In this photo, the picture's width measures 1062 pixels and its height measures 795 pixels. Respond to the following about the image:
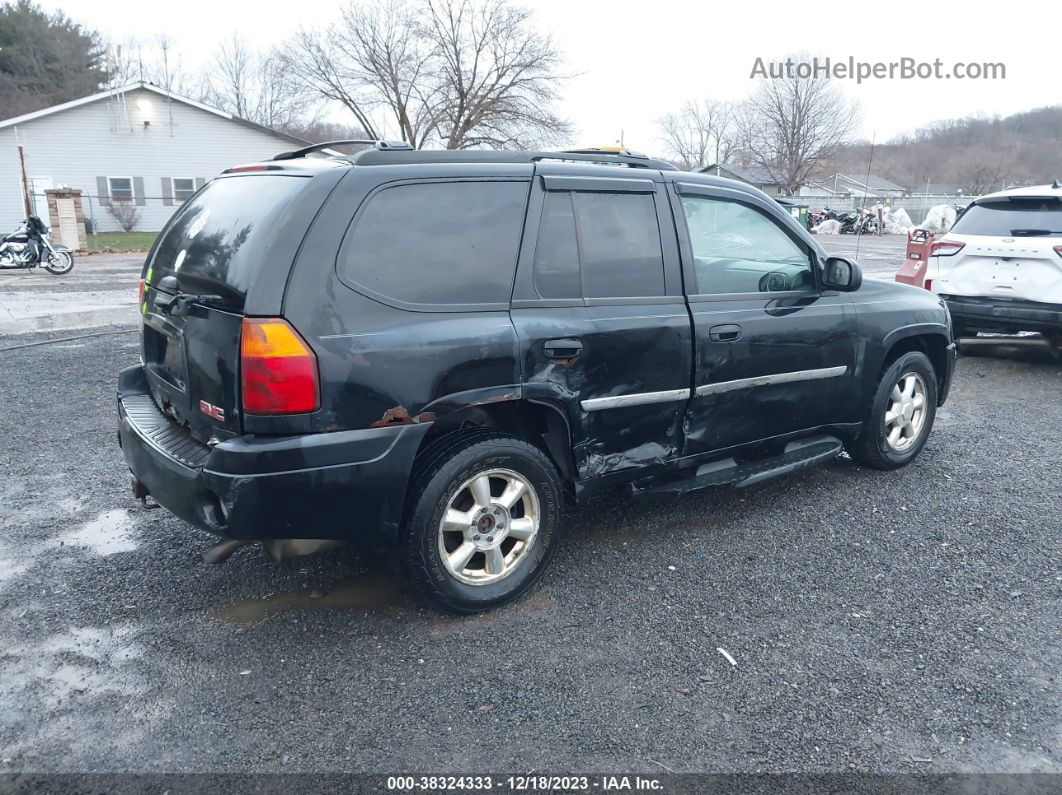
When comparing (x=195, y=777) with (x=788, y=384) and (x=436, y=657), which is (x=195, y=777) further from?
(x=788, y=384)

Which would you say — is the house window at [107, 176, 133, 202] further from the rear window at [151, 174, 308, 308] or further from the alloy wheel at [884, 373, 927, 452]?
the alloy wheel at [884, 373, 927, 452]

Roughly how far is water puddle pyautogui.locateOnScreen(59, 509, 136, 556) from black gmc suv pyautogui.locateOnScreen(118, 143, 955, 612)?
1.73 ft

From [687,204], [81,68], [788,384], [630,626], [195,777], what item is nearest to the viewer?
[195,777]

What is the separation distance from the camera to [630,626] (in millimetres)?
3326

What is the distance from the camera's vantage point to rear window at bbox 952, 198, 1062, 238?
7742mm

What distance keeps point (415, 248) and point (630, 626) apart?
1774 millimetres

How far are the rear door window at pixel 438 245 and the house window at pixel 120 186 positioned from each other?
30.3 meters

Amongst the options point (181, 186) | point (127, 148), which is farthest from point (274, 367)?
point (127, 148)

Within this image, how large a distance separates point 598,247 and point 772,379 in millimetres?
1270

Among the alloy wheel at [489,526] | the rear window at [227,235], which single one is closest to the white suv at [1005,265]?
the alloy wheel at [489,526]

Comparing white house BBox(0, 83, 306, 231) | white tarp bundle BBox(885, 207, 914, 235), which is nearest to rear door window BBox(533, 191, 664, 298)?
white house BBox(0, 83, 306, 231)

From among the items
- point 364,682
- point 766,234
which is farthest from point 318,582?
point 766,234

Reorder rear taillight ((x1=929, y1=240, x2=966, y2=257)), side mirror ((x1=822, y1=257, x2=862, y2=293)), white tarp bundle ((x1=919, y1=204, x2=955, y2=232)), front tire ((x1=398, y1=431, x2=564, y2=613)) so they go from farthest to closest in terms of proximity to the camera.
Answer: white tarp bundle ((x1=919, y1=204, x2=955, y2=232)) → rear taillight ((x1=929, y1=240, x2=966, y2=257)) → side mirror ((x1=822, y1=257, x2=862, y2=293)) → front tire ((x1=398, y1=431, x2=564, y2=613))

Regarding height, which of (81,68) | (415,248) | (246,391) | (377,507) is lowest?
(377,507)
